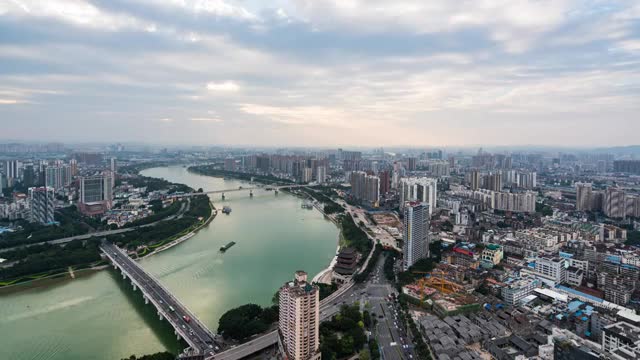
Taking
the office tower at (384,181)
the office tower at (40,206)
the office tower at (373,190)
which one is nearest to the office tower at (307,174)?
the office tower at (384,181)

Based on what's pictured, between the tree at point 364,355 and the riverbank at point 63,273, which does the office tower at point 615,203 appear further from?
the riverbank at point 63,273

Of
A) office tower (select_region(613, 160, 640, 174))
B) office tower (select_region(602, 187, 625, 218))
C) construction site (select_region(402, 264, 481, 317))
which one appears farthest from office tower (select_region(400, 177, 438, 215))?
office tower (select_region(613, 160, 640, 174))

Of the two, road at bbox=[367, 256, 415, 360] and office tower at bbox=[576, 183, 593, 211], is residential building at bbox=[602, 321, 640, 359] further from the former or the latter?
office tower at bbox=[576, 183, 593, 211]

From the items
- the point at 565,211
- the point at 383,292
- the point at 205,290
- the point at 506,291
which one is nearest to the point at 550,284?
the point at 506,291

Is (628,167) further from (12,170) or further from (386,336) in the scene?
(12,170)

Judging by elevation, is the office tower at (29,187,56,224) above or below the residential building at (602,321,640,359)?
above

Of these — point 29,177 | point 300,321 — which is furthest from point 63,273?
point 29,177
